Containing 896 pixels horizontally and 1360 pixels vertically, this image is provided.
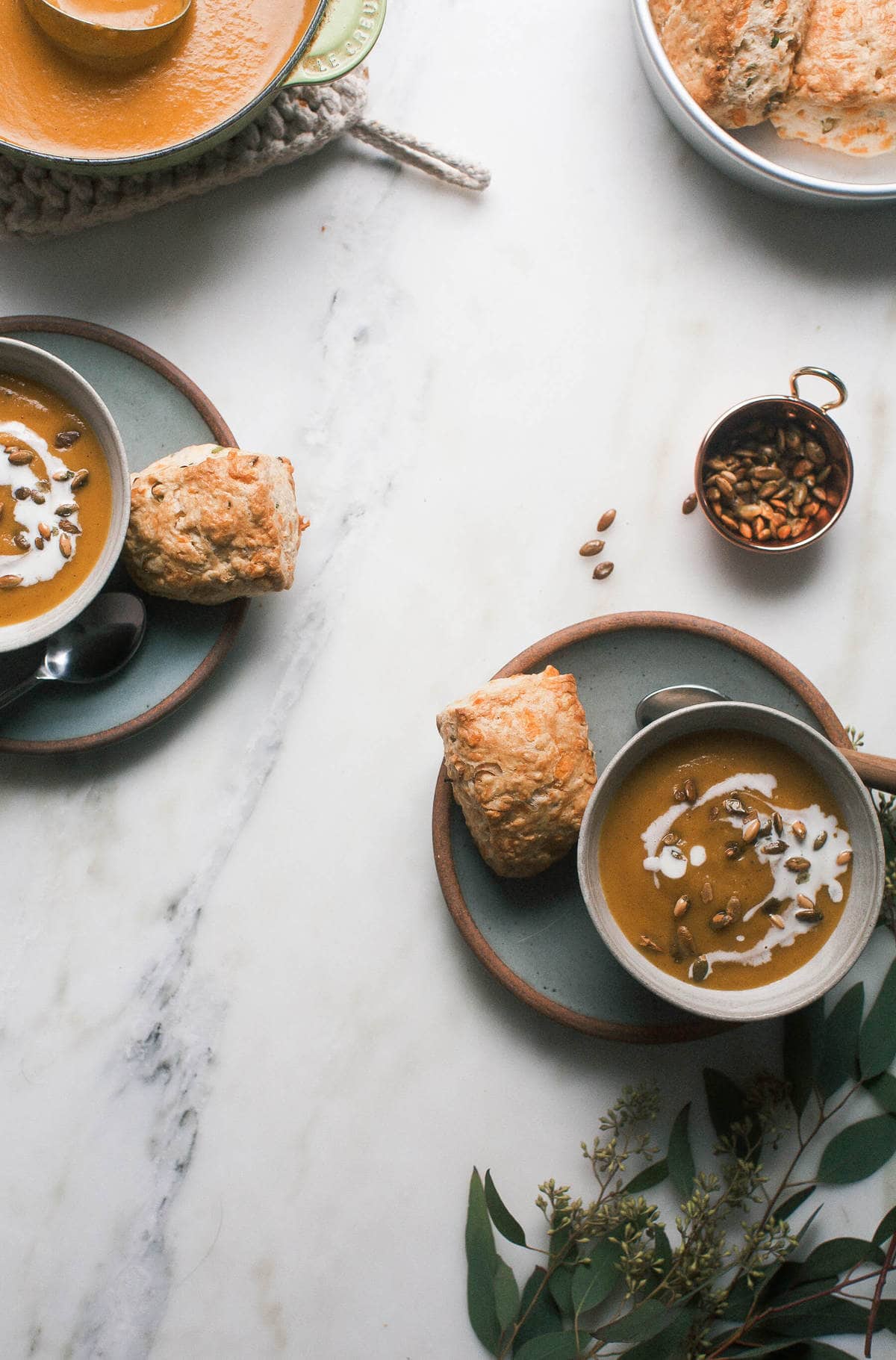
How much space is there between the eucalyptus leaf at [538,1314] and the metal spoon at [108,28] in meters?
2.31

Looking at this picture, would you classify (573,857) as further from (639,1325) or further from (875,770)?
(639,1325)

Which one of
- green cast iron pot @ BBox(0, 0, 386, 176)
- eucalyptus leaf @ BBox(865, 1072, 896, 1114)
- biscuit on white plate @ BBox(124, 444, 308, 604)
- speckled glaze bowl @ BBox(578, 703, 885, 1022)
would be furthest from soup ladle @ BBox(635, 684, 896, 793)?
green cast iron pot @ BBox(0, 0, 386, 176)

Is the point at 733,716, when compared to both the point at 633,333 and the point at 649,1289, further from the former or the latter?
the point at 649,1289

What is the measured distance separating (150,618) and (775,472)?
4.04 ft

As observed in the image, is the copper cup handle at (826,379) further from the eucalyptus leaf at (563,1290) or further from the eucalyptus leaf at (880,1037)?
the eucalyptus leaf at (563,1290)

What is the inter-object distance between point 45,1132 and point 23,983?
0.29 meters

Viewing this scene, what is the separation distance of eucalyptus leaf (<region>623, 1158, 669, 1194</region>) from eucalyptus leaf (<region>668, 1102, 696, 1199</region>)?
0.7 inches

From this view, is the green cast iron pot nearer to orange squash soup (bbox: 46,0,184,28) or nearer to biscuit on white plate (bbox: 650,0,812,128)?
orange squash soup (bbox: 46,0,184,28)

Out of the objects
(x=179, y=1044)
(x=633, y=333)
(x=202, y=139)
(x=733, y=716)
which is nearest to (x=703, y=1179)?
(x=733, y=716)

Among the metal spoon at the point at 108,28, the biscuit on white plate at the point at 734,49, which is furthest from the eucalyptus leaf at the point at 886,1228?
the metal spoon at the point at 108,28

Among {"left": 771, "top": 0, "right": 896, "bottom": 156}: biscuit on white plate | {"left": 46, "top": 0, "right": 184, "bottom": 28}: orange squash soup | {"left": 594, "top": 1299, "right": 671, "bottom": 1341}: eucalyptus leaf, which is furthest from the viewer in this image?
{"left": 771, "top": 0, "right": 896, "bottom": 156}: biscuit on white plate

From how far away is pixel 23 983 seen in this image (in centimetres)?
203

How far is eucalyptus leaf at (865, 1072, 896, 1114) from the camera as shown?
1945 millimetres

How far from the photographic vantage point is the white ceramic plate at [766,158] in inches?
76.8
